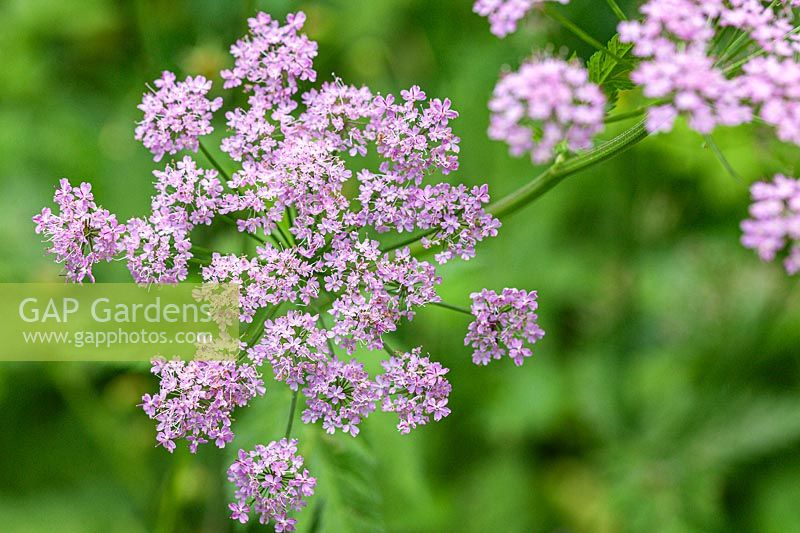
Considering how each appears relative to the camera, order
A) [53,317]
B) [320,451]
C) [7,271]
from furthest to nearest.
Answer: [7,271]
[53,317]
[320,451]

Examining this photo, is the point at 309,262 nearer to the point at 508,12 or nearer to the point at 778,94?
the point at 508,12

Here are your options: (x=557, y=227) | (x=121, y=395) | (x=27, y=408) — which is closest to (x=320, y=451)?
(x=121, y=395)

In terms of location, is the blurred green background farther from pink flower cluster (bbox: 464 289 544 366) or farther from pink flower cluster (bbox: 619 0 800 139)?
pink flower cluster (bbox: 619 0 800 139)

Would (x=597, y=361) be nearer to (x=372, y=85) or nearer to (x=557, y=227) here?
(x=557, y=227)

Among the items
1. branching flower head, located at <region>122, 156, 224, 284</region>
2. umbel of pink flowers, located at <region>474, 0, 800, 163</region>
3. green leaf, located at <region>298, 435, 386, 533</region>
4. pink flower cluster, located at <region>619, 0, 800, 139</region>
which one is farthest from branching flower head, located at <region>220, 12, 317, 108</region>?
green leaf, located at <region>298, 435, 386, 533</region>

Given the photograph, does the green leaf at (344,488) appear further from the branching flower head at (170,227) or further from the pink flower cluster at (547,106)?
the pink flower cluster at (547,106)

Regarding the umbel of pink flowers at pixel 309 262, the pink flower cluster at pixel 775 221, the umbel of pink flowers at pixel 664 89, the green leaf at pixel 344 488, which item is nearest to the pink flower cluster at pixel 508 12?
the umbel of pink flowers at pixel 664 89

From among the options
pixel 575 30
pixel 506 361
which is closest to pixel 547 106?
pixel 575 30
